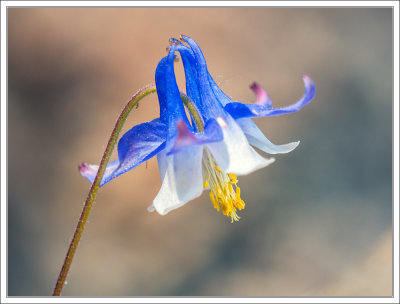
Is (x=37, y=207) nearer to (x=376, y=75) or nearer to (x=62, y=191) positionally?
(x=62, y=191)

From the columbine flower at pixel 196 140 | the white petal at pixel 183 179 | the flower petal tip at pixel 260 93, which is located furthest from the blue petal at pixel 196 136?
the flower petal tip at pixel 260 93

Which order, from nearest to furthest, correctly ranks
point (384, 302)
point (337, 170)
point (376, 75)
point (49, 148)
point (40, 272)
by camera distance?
1. point (384, 302)
2. point (40, 272)
3. point (49, 148)
4. point (337, 170)
5. point (376, 75)

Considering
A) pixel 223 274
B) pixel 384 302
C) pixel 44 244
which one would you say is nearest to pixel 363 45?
pixel 223 274

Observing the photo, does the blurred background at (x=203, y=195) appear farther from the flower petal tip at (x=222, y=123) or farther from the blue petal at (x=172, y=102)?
the flower petal tip at (x=222, y=123)

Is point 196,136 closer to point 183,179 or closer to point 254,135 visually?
point 183,179

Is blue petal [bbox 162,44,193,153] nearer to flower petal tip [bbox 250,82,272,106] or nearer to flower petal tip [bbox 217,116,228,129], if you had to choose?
flower petal tip [bbox 217,116,228,129]

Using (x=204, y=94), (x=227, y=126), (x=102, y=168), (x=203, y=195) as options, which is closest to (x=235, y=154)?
(x=227, y=126)
